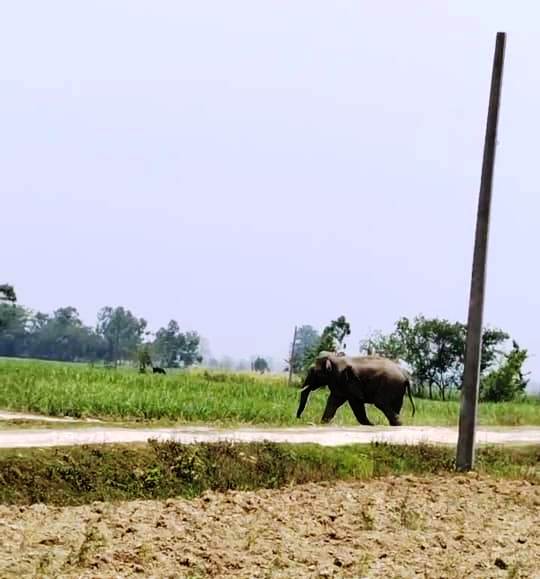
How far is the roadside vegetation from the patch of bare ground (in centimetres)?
61

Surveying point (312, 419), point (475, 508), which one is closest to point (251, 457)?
point (475, 508)

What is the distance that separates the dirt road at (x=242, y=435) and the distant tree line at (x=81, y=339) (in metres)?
91.8

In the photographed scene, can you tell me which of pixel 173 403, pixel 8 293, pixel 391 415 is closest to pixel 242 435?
pixel 173 403

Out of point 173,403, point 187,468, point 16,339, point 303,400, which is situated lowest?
point 187,468

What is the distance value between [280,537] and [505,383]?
3925 centimetres

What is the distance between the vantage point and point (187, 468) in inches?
510

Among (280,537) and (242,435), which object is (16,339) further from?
(280,537)

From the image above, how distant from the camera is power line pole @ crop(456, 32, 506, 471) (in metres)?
15.6

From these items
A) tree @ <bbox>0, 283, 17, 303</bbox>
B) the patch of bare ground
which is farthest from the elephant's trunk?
tree @ <bbox>0, 283, 17, 303</bbox>

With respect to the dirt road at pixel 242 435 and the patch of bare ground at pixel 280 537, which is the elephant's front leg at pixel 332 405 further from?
the patch of bare ground at pixel 280 537

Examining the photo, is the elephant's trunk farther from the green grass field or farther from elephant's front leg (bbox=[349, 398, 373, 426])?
elephant's front leg (bbox=[349, 398, 373, 426])

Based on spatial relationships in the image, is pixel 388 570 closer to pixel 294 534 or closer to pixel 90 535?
pixel 294 534

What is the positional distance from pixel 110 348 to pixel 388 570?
4678 inches

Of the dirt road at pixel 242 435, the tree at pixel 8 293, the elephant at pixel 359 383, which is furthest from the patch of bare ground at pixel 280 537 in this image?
the tree at pixel 8 293
